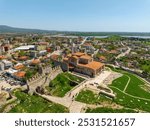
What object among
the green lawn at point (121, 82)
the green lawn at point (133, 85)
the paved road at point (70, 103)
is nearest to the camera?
the paved road at point (70, 103)

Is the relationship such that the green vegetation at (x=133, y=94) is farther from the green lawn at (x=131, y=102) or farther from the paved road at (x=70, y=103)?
the paved road at (x=70, y=103)

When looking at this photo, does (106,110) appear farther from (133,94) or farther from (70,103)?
(133,94)

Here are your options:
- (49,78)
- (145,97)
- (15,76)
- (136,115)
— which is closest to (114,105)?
(145,97)

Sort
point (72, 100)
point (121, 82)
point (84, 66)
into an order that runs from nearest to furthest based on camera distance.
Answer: point (72, 100)
point (121, 82)
point (84, 66)

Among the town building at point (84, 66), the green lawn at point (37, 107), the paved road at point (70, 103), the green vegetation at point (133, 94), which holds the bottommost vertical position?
the green vegetation at point (133, 94)

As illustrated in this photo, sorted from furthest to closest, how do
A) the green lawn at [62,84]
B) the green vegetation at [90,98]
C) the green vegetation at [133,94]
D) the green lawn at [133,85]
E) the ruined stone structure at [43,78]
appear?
the green lawn at [133,85], the ruined stone structure at [43,78], the green lawn at [62,84], the green vegetation at [133,94], the green vegetation at [90,98]

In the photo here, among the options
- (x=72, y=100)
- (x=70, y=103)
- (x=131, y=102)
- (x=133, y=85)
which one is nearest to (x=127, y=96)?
(x=131, y=102)

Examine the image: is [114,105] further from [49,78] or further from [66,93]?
[49,78]

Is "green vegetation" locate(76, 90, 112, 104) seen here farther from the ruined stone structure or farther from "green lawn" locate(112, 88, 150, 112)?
the ruined stone structure

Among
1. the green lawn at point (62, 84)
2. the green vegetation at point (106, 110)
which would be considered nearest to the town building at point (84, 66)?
the green lawn at point (62, 84)
